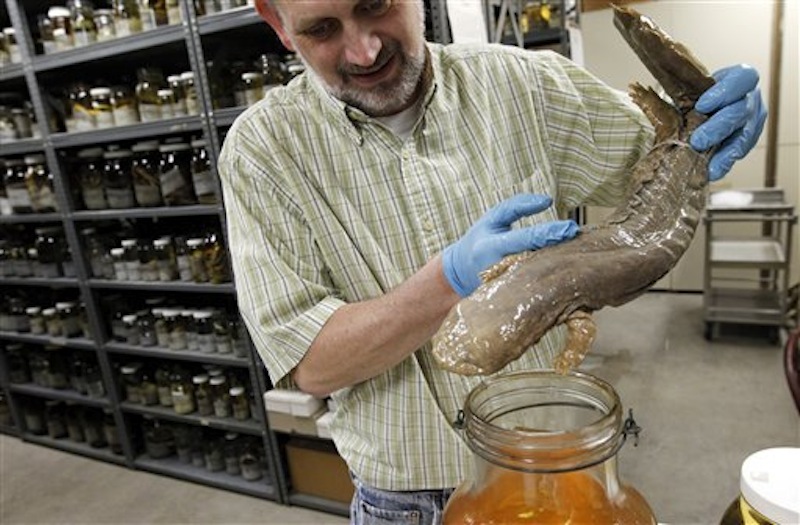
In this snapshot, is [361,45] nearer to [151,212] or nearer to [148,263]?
[151,212]

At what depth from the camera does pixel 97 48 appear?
2.47 metres

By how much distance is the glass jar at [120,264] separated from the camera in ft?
9.20

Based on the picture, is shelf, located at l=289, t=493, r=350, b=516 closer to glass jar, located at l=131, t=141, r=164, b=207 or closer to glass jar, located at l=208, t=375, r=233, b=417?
glass jar, located at l=208, t=375, r=233, b=417

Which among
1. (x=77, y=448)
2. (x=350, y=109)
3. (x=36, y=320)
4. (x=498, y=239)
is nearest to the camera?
(x=498, y=239)

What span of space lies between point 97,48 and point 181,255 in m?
0.97

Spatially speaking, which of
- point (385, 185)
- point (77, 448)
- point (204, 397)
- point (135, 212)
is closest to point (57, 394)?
point (77, 448)

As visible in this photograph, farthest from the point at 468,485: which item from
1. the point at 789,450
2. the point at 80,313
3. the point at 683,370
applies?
the point at 683,370

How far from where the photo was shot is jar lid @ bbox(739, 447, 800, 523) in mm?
473

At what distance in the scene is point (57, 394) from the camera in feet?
11.0

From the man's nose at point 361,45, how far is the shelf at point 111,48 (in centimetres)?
172

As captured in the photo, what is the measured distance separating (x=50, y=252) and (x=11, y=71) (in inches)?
36.9

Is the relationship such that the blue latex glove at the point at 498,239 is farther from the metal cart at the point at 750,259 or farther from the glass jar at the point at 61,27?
the metal cart at the point at 750,259

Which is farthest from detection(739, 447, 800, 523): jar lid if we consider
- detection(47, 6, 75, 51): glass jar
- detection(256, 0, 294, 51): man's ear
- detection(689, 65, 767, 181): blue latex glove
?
detection(47, 6, 75, 51): glass jar

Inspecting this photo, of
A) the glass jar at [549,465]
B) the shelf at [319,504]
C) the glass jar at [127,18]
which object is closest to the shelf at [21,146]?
the glass jar at [127,18]
